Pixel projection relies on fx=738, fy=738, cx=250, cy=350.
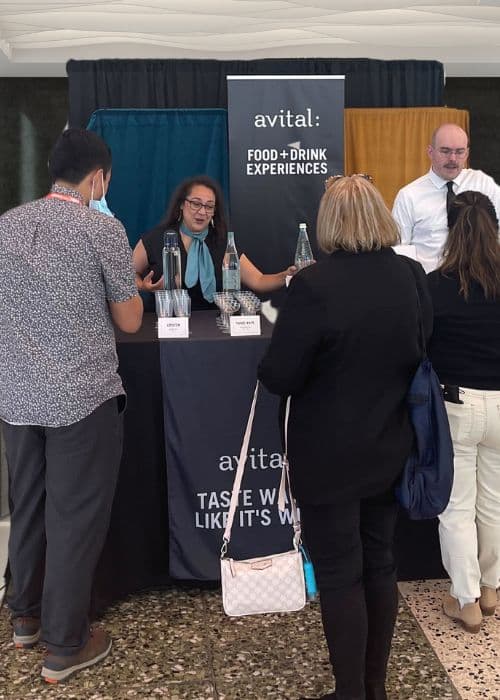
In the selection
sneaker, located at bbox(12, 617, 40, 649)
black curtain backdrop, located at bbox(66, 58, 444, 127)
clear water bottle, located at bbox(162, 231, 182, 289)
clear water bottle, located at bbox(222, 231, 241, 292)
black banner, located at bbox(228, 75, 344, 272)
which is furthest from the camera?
black curtain backdrop, located at bbox(66, 58, 444, 127)

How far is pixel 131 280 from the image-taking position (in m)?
1.90

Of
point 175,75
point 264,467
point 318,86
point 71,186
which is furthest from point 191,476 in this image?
point 175,75

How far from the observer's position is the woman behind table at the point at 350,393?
1.50 m

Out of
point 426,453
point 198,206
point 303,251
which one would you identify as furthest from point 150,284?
point 426,453

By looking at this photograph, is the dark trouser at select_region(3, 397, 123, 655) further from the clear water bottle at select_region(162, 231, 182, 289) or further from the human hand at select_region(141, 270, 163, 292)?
the human hand at select_region(141, 270, 163, 292)

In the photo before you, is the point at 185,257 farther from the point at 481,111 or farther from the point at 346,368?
the point at 481,111

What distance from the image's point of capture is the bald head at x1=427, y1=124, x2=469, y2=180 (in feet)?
11.0

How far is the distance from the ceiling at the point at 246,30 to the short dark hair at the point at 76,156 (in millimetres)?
3591

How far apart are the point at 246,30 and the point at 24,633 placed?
4815mm

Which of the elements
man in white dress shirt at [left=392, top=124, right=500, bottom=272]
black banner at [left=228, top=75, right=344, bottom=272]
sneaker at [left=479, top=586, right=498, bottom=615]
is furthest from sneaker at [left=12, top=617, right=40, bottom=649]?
black banner at [left=228, top=75, right=344, bottom=272]

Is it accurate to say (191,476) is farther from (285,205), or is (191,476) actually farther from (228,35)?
(228,35)

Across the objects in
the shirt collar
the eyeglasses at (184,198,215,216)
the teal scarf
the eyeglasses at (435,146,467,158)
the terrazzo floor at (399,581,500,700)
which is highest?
the eyeglasses at (435,146,467,158)

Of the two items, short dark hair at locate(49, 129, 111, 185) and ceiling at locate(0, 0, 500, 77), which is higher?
ceiling at locate(0, 0, 500, 77)

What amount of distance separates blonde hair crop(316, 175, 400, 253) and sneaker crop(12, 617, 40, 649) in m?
1.47
